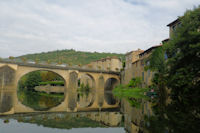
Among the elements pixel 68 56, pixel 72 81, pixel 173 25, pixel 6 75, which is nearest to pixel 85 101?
pixel 173 25

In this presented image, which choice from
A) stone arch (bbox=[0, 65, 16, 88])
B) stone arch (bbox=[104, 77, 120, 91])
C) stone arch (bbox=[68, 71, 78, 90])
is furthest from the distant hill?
stone arch (bbox=[0, 65, 16, 88])

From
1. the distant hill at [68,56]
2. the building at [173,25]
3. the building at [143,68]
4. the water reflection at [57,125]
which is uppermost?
the distant hill at [68,56]

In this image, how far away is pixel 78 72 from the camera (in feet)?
134

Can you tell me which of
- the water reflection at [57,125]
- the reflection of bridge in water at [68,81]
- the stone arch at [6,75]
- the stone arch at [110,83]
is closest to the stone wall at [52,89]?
the reflection of bridge in water at [68,81]

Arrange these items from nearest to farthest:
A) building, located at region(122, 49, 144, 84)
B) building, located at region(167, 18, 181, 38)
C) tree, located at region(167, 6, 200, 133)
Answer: tree, located at region(167, 6, 200, 133) → building, located at region(167, 18, 181, 38) → building, located at region(122, 49, 144, 84)

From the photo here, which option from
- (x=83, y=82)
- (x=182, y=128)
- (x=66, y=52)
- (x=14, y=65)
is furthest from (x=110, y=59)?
(x=66, y=52)

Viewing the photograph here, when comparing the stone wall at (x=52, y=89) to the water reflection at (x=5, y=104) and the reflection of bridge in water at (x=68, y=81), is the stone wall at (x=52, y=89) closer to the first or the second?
the reflection of bridge in water at (x=68, y=81)

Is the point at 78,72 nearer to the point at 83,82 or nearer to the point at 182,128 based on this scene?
the point at 83,82

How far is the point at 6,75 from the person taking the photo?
30.1 metres

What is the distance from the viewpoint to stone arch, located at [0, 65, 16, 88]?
97.0ft

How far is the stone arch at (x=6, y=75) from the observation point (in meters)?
29.6

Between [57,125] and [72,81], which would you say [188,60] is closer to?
[57,125]

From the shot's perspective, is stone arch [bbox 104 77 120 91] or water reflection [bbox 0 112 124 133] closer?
water reflection [bbox 0 112 124 133]

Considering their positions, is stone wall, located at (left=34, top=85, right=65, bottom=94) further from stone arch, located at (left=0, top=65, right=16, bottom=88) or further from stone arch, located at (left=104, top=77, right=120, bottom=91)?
stone arch, located at (left=0, top=65, right=16, bottom=88)
